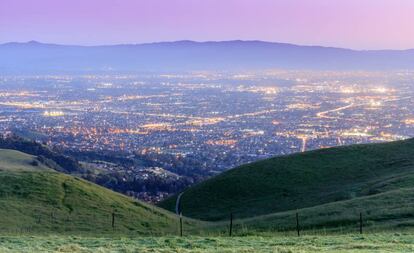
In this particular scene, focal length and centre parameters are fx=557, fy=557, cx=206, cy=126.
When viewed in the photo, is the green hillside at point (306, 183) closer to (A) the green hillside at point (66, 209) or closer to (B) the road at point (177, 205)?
(B) the road at point (177, 205)

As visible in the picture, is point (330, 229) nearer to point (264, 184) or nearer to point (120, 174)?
point (264, 184)

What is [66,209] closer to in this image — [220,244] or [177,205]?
[220,244]

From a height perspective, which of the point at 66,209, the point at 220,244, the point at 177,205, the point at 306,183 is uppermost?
the point at 220,244

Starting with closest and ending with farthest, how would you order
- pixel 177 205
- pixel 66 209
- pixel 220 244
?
pixel 220 244, pixel 66 209, pixel 177 205

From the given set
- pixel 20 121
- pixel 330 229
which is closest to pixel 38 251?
pixel 330 229

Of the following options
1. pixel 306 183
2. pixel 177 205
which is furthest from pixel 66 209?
pixel 306 183
